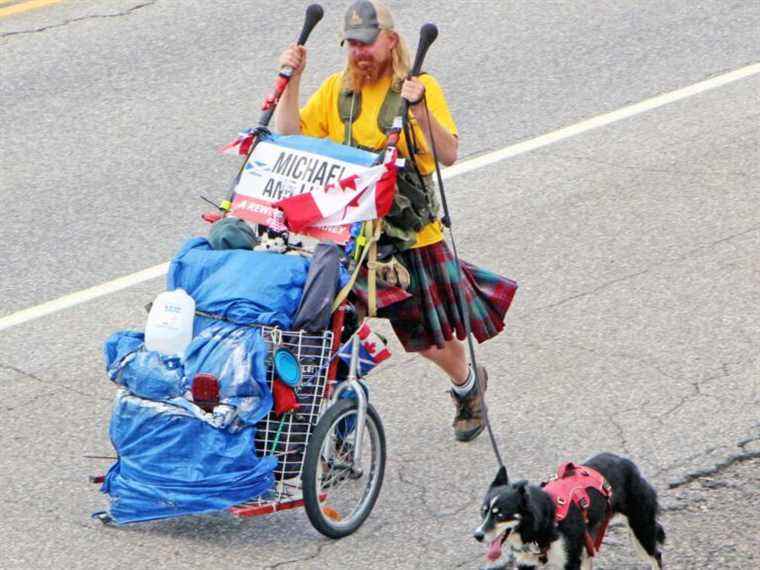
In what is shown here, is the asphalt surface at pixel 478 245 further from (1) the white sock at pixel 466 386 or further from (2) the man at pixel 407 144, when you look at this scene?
(2) the man at pixel 407 144

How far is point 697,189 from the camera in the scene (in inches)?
359

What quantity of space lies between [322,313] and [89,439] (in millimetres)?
1572

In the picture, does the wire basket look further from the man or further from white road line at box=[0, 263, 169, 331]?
white road line at box=[0, 263, 169, 331]

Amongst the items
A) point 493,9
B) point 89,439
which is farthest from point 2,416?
point 493,9

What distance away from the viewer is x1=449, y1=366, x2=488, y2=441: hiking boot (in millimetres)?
6676

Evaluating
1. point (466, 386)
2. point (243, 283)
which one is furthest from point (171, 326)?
point (466, 386)

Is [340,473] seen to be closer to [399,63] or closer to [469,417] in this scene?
[469,417]

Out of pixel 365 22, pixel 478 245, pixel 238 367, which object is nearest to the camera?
pixel 238 367

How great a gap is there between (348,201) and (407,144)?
0.41m

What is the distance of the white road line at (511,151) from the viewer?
7988mm

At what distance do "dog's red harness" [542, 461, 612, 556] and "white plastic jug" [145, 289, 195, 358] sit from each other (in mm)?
1479

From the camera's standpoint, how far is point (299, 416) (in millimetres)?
5699

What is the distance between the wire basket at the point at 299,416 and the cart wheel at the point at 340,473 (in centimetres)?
8

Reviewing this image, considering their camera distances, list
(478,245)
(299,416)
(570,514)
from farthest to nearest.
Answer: (478,245)
(299,416)
(570,514)
